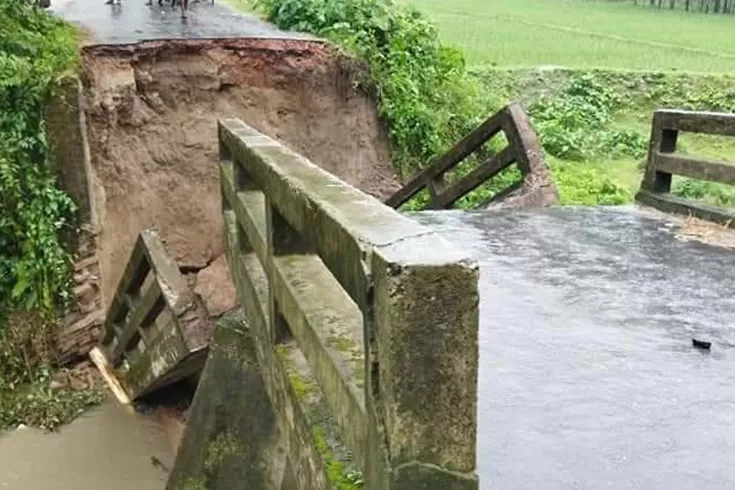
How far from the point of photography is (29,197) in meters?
7.21

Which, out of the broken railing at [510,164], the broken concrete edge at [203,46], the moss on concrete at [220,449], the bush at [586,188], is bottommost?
the bush at [586,188]

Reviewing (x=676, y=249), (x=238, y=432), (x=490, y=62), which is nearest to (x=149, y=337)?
(x=238, y=432)

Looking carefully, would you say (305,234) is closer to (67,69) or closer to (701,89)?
(67,69)

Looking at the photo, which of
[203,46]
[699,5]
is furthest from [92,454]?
[699,5]

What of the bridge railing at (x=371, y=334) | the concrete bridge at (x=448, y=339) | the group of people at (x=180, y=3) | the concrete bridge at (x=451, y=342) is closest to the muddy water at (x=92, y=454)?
the concrete bridge at (x=448, y=339)

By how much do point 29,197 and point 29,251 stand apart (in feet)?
1.34

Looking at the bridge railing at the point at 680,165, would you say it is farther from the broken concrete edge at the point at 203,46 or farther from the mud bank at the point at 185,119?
the broken concrete edge at the point at 203,46

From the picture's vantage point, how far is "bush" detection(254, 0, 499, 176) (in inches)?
369

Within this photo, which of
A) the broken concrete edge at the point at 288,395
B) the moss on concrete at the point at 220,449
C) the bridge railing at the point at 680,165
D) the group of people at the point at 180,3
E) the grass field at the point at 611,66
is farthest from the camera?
the grass field at the point at 611,66

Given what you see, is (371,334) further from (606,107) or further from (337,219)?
(606,107)

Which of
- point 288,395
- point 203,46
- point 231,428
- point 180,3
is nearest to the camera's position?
point 288,395

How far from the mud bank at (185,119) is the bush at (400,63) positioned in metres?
0.44

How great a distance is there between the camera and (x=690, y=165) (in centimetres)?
584

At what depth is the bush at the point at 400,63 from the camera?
937 cm
